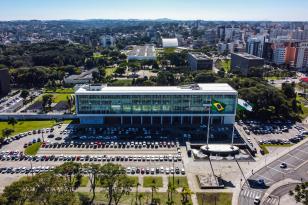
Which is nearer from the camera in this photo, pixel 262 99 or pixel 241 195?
pixel 241 195

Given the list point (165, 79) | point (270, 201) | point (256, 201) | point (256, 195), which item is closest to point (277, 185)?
point (270, 201)

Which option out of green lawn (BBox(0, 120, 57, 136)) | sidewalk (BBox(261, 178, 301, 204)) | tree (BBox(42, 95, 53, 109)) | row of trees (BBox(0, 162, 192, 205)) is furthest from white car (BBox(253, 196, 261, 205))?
tree (BBox(42, 95, 53, 109))

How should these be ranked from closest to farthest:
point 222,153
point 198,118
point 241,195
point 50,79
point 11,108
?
point 241,195
point 222,153
point 198,118
point 11,108
point 50,79

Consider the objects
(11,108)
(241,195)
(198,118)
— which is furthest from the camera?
(11,108)

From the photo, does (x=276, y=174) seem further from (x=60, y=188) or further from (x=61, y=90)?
(x=61, y=90)

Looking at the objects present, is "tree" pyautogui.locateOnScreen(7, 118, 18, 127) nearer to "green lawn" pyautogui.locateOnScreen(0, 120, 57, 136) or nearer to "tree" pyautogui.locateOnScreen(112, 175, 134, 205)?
"green lawn" pyautogui.locateOnScreen(0, 120, 57, 136)

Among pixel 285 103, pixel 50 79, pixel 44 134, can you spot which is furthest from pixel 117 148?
pixel 50 79

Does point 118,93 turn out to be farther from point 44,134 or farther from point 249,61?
point 249,61
